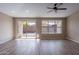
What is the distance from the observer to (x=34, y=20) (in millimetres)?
8555

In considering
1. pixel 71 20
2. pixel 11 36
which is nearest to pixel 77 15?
pixel 71 20

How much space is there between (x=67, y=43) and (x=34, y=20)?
113 inches

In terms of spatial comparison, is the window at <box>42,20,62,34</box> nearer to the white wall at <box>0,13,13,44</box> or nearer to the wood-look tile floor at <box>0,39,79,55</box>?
the wood-look tile floor at <box>0,39,79,55</box>

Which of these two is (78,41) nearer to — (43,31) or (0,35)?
(43,31)

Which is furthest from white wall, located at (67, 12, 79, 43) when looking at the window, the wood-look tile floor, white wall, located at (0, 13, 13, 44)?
white wall, located at (0, 13, 13, 44)

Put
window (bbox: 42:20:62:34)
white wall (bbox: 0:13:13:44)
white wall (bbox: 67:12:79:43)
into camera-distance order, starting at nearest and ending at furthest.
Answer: white wall (bbox: 0:13:13:44) → window (bbox: 42:20:62:34) → white wall (bbox: 67:12:79:43)

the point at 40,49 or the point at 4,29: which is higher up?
the point at 4,29

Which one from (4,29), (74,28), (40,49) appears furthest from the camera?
(74,28)

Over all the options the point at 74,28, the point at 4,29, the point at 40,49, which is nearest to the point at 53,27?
the point at 74,28

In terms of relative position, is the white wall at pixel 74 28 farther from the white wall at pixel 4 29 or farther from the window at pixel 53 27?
the white wall at pixel 4 29

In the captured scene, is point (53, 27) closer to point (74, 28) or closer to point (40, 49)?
point (74, 28)

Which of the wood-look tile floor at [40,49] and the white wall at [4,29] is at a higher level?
the white wall at [4,29]

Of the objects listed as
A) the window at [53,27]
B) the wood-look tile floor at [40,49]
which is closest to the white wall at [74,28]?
the wood-look tile floor at [40,49]

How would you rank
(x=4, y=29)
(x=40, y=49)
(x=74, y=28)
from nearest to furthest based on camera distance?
(x=40, y=49), (x=4, y=29), (x=74, y=28)
